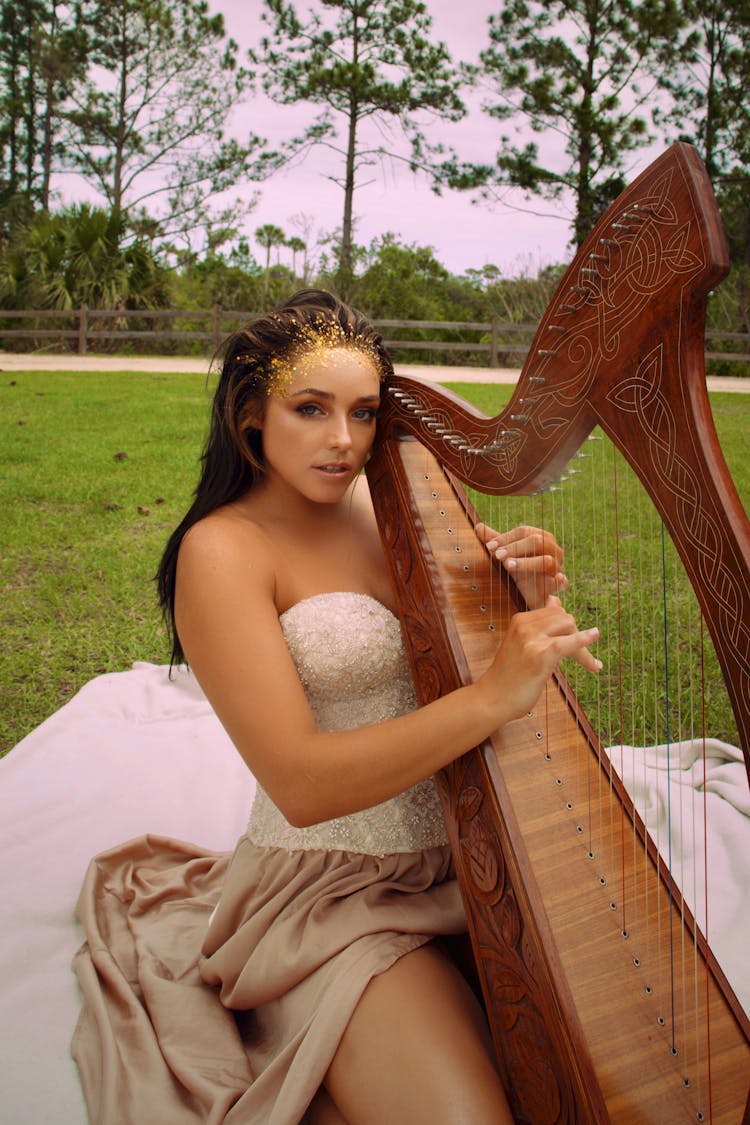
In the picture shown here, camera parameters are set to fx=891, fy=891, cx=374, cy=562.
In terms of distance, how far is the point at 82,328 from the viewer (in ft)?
47.1

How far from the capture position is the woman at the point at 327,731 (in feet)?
4.74

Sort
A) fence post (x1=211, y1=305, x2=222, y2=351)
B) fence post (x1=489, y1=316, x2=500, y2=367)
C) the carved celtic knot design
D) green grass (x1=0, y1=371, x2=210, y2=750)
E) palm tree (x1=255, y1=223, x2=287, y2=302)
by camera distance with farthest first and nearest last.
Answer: palm tree (x1=255, y1=223, x2=287, y2=302), fence post (x1=489, y1=316, x2=500, y2=367), fence post (x1=211, y1=305, x2=222, y2=351), green grass (x1=0, y1=371, x2=210, y2=750), the carved celtic knot design

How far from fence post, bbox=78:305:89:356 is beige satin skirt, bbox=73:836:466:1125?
45.0 feet

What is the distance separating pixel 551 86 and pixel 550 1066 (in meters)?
19.1

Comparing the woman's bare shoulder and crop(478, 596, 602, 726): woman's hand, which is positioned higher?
the woman's bare shoulder

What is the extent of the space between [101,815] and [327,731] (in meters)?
1.50

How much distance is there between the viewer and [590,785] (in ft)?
5.45

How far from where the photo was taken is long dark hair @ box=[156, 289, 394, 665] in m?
1.80

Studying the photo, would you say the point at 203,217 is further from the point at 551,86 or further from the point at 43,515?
the point at 43,515

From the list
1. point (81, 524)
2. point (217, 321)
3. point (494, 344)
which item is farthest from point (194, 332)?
point (81, 524)

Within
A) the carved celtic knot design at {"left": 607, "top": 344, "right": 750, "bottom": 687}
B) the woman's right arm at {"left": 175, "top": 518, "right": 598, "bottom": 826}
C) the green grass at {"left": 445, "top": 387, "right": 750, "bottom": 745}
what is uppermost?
the carved celtic knot design at {"left": 607, "top": 344, "right": 750, "bottom": 687}

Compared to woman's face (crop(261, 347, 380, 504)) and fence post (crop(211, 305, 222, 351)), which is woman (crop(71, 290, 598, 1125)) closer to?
woman's face (crop(261, 347, 380, 504))

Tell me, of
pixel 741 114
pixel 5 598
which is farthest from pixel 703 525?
pixel 741 114

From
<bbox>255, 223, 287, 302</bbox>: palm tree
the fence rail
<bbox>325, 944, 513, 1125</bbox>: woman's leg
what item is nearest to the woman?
<bbox>325, 944, 513, 1125</bbox>: woman's leg
